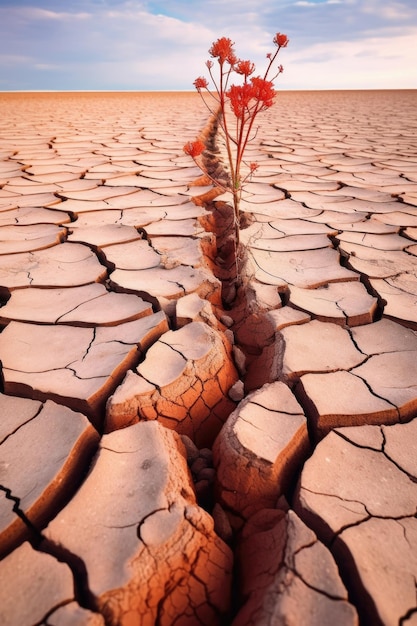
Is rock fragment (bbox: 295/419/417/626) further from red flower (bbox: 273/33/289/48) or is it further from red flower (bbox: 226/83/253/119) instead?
red flower (bbox: 273/33/289/48)

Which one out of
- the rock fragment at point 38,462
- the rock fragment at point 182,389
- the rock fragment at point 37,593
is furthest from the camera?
the rock fragment at point 182,389

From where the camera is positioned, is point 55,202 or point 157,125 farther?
point 157,125

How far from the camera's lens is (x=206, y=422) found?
1.05m

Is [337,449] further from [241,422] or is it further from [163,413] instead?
[163,413]

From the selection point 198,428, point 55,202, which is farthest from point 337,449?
point 55,202

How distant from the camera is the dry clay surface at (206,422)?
64 centimetres

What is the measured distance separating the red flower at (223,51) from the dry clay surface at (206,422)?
77 cm

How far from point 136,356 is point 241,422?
417mm

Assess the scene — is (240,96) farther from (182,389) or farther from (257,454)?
(257,454)

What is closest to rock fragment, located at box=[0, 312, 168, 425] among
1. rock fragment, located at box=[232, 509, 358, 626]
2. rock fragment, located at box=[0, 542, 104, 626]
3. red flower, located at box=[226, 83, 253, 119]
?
rock fragment, located at box=[0, 542, 104, 626]

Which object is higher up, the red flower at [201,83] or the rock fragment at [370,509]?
the red flower at [201,83]

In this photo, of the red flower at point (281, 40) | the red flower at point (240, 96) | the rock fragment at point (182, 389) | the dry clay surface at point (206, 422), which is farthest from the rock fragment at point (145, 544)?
the red flower at point (281, 40)

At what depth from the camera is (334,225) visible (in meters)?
2.20

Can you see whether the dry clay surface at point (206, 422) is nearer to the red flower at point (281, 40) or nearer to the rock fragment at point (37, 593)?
the rock fragment at point (37, 593)
